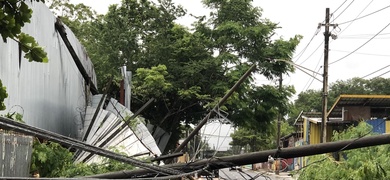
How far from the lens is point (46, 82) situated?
1307 cm

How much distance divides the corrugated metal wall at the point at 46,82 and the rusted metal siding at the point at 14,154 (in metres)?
3.44

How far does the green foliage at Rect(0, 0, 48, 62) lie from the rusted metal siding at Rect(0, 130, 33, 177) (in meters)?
1.68

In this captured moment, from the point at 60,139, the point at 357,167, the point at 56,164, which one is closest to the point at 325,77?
the point at 357,167

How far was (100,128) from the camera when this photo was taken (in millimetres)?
13992

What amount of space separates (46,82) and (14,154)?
7755 millimetres

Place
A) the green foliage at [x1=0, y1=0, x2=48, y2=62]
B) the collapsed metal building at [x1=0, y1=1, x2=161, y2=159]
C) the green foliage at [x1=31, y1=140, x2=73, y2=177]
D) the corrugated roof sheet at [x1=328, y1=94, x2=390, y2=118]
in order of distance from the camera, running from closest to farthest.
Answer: the green foliage at [x1=0, y1=0, x2=48, y2=62] → the green foliage at [x1=31, y1=140, x2=73, y2=177] → the collapsed metal building at [x1=0, y1=1, x2=161, y2=159] → the corrugated roof sheet at [x1=328, y1=94, x2=390, y2=118]

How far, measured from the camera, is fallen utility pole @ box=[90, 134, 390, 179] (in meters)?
6.35

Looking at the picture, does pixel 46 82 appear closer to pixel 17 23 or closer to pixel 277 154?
pixel 277 154

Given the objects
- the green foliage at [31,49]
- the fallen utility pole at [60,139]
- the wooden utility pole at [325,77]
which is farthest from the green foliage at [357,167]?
the wooden utility pole at [325,77]

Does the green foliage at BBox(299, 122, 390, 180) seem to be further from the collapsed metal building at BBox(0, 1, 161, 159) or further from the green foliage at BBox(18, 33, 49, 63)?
the green foliage at BBox(18, 33, 49, 63)

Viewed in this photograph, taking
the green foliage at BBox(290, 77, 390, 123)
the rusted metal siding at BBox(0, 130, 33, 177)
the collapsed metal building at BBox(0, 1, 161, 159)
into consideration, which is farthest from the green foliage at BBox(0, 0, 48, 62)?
the green foliage at BBox(290, 77, 390, 123)

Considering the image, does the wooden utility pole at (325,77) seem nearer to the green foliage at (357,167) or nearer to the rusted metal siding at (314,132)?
the green foliage at (357,167)

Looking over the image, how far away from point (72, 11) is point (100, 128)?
22.9 meters

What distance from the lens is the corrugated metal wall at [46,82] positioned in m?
9.90
